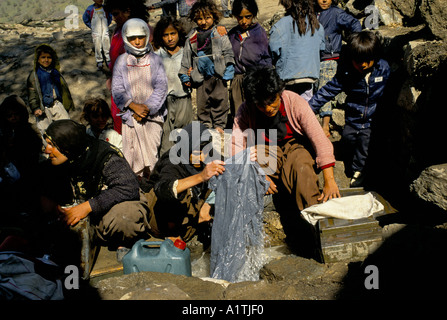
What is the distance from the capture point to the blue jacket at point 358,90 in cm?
349

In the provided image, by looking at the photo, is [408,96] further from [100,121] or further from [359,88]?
[100,121]

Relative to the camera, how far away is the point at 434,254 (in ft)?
7.12

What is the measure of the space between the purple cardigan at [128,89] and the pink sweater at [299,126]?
1.21 m

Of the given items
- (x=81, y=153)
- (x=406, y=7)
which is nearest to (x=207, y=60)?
(x=81, y=153)

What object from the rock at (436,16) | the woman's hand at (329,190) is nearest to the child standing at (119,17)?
the woman's hand at (329,190)

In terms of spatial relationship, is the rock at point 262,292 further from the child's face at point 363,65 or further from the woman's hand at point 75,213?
the child's face at point 363,65

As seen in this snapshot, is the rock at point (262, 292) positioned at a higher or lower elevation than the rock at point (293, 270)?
higher

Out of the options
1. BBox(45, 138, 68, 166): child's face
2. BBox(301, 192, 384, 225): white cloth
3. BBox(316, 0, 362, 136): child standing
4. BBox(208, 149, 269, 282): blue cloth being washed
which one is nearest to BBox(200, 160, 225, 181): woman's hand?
BBox(208, 149, 269, 282): blue cloth being washed

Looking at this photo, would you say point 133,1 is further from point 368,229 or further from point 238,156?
point 368,229

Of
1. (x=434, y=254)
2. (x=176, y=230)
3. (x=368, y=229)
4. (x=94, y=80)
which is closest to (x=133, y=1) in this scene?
(x=94, y=80)

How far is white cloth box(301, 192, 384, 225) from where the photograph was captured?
2793mm

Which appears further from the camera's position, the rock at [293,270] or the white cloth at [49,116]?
the white cloth at [49,116]

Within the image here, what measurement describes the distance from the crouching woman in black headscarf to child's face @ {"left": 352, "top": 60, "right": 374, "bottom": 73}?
235 centimetres

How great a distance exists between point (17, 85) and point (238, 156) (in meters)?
5.21
